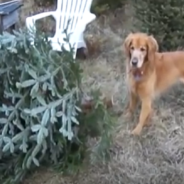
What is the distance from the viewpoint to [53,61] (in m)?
3.20

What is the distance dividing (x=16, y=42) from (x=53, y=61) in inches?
9.8

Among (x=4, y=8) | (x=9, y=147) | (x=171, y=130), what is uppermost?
(x=4, y=8)

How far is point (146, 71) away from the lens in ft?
12.2

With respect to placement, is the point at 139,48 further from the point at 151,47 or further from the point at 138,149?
the point at 138,149

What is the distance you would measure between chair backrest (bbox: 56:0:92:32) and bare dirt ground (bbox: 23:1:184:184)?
25.1 inches

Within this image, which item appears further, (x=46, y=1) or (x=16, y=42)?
(x=46, y=1)

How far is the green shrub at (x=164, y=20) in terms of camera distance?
450cm

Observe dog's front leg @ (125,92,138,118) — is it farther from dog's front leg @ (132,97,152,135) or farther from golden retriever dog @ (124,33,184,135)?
dog's front leg @ (132,97,152,135)

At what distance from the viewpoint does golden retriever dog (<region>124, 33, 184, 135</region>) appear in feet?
11.8

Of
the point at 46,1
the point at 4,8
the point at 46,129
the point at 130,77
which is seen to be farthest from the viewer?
the point at 46,1

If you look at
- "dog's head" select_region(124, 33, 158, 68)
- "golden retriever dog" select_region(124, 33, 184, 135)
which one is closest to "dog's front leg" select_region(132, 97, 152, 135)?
"golden retriever dog" select_region(124, 33, 184, 135)

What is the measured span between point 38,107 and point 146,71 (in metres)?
0.92

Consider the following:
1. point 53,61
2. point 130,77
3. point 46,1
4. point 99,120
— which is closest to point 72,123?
point 99,120

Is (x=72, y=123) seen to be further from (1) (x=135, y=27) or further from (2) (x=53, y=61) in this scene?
(1) (x=135, y=27)
